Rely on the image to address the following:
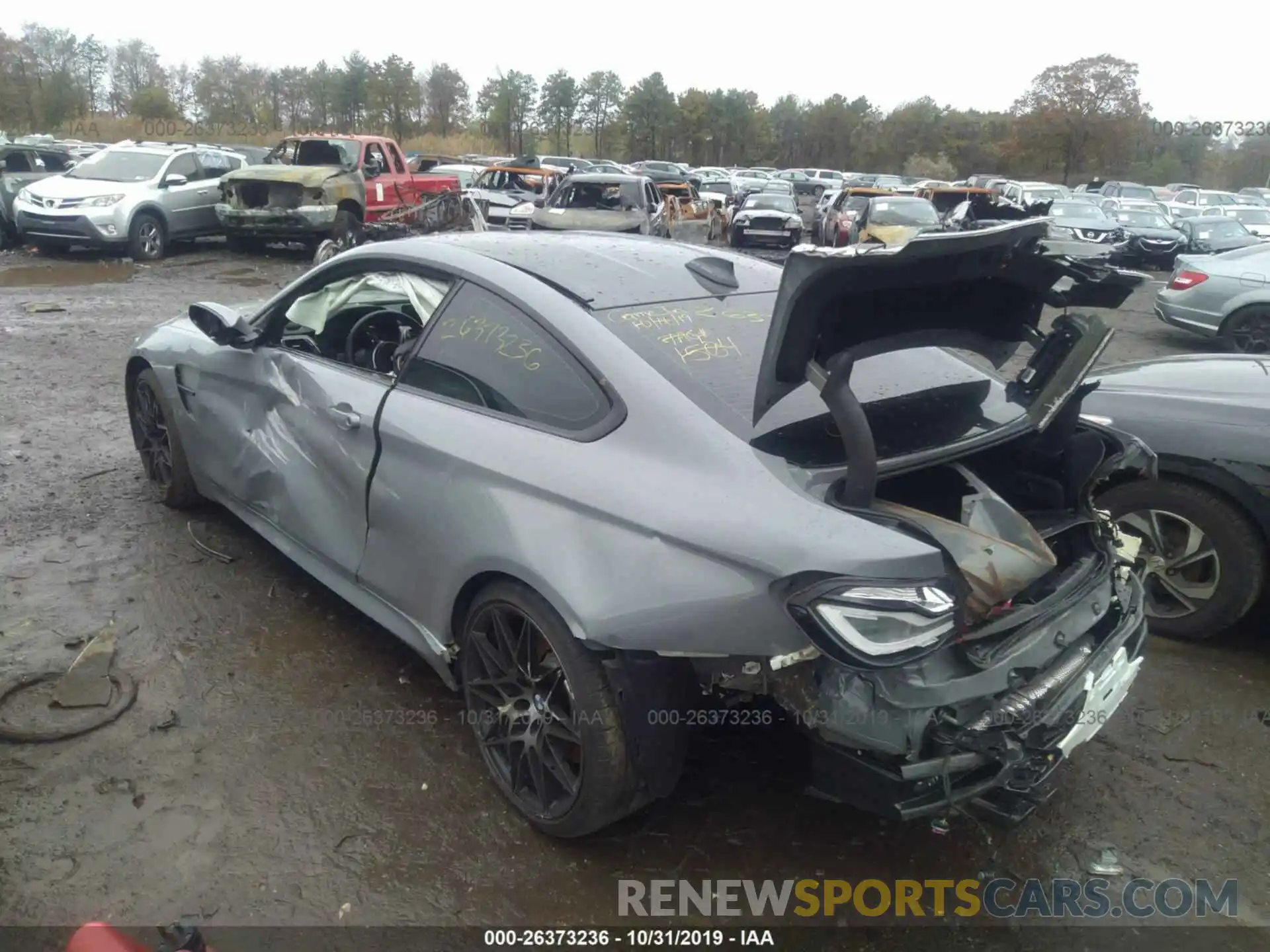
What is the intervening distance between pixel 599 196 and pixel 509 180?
18.9 feet

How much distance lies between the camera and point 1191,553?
147 inches

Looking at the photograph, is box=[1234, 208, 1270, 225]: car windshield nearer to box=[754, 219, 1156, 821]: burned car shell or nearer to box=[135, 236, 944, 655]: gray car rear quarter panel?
box=[754, 219, 1156, 821]: burned car shell

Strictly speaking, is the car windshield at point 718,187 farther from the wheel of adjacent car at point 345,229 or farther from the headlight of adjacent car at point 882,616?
the headlight of adjacent car at point 882,616

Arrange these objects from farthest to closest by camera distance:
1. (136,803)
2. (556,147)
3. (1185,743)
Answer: (556,147)
(1185,743)
(136,803)

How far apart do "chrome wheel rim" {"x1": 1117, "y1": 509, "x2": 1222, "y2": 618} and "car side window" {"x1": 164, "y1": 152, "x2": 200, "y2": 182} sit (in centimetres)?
1546

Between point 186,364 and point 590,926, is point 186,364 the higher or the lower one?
the higher one

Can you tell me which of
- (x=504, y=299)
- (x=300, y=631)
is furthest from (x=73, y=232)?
(x=504, y=299)

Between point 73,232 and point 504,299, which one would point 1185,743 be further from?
point 73,232

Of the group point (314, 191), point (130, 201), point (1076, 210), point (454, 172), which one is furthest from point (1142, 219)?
point (130, 201)

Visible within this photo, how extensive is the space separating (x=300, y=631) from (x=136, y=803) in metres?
1.04

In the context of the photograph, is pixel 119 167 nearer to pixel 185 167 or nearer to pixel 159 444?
pixel 185 167

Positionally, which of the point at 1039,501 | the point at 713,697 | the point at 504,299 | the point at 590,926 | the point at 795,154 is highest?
the point at 795,154

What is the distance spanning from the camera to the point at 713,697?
2.43 metres

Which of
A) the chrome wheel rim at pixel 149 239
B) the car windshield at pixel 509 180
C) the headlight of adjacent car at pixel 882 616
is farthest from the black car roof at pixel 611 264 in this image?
the car windshield at pixel 509 180
